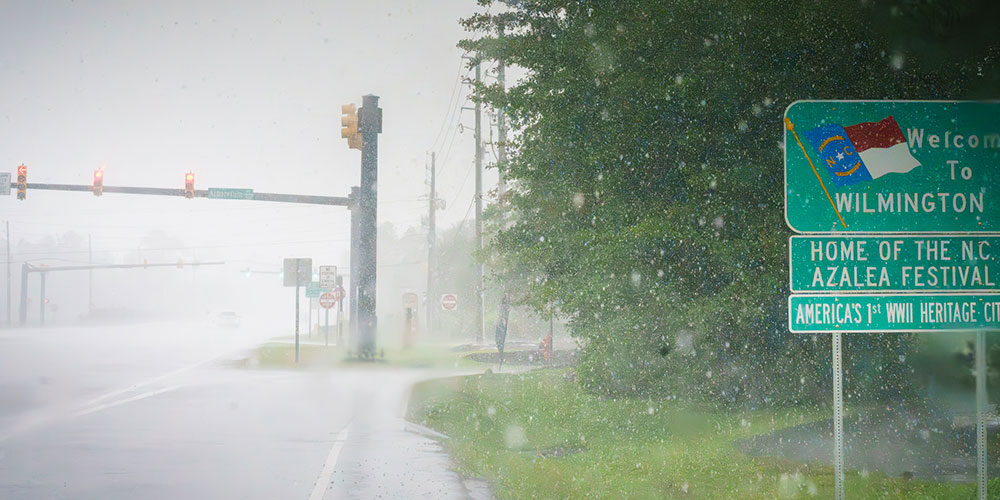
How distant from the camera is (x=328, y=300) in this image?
40906 millimetres

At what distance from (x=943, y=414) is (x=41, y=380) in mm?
21090

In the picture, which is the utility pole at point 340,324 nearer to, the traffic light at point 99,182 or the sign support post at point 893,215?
the traffic light at point 99,182

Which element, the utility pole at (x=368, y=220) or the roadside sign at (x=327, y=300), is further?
the roadside sign at (x=327, y=300)

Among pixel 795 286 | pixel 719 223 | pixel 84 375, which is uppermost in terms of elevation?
pixel 719 223

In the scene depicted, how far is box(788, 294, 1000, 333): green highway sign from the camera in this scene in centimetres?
654

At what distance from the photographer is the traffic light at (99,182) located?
30.8 metres

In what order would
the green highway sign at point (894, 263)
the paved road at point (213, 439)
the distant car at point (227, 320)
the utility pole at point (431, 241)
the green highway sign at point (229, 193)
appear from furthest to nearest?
the distant car at point (227, 320) → the utility pole at point (431, 241) → the green highway sign at point (229, 193) → the paved road at point (213, 439) → the green highway sign at point (894, 263)

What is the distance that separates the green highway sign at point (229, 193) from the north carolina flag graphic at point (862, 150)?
27834 millimetres

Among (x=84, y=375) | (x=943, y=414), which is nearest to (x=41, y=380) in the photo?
(x=84, y=375)

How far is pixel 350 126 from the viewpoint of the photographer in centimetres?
2656

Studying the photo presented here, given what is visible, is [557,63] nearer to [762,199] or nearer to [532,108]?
[532,108]

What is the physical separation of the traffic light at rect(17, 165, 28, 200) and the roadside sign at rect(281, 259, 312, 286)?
907 cm

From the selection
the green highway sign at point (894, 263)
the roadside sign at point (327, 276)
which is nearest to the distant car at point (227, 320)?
the roadside sign at point (327, 276)

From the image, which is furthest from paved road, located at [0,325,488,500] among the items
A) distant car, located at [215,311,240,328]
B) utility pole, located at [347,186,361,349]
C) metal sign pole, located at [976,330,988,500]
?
distant car, located at [215,311,240,328]
